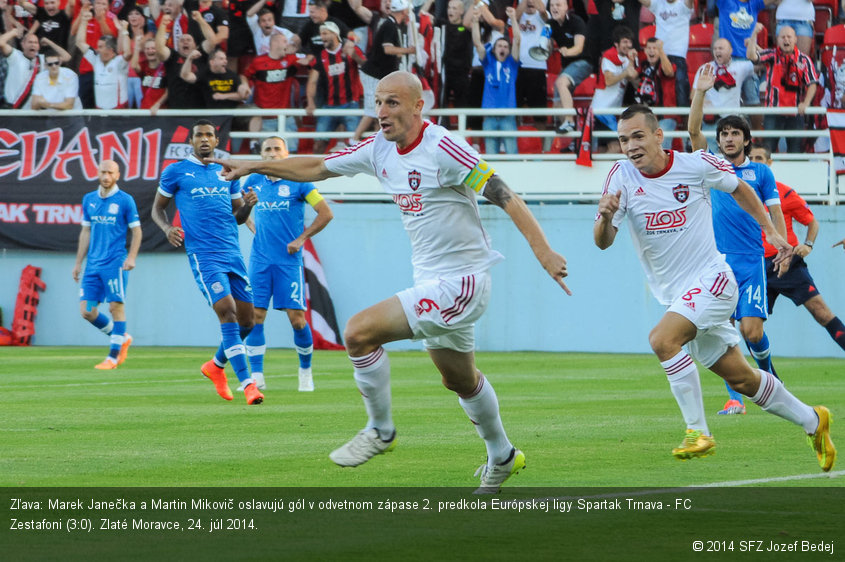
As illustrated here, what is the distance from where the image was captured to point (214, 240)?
1314cm

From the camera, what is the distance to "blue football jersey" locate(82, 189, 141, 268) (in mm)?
18266

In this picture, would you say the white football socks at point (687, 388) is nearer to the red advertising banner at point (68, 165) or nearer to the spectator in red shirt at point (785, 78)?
the spectator in red shirt at point (785, 78)

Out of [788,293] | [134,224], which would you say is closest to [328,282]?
[134,224]

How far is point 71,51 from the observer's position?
23625mm

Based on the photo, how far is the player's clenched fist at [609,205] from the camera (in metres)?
8.21

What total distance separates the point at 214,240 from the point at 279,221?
4.32 feet

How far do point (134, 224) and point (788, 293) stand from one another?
354 inches

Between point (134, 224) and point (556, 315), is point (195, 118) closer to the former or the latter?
point (134, 224)

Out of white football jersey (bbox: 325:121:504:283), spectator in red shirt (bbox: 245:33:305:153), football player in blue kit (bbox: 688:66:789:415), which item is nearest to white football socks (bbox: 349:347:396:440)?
white football jersey (bbox: 325:121:504:283)

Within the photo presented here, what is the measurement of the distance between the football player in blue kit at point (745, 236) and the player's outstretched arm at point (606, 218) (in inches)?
114

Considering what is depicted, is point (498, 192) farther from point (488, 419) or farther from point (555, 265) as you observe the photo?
point (488, 419)

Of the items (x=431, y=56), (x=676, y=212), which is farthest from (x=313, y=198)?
(x=431, y=56)

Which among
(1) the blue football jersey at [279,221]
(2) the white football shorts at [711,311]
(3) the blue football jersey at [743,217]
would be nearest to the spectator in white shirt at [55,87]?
(1) the blue football jersey at [279,221]

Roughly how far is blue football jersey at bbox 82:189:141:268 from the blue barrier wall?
4.62 metres
